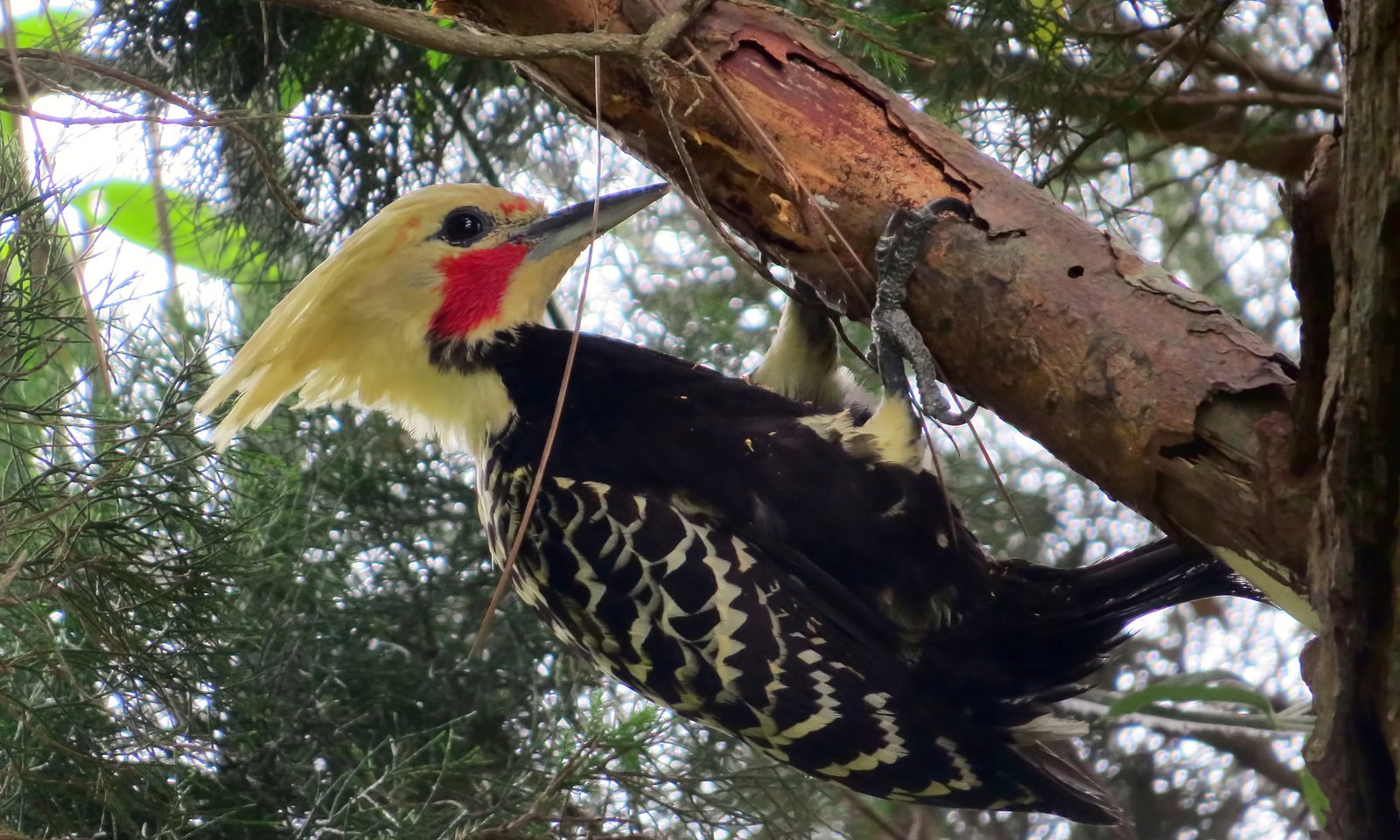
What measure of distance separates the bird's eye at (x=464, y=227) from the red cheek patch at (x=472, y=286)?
0.03 metres

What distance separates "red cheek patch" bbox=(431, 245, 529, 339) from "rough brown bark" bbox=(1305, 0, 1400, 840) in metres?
1.34

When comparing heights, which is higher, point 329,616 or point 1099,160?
point 1099,160

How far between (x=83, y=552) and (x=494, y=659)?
72 centimetres

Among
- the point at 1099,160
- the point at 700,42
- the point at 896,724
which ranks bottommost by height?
the point at 896,724

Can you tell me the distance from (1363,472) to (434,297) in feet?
4.84

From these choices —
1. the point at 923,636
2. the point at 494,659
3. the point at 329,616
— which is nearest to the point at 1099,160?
the point at 923,636

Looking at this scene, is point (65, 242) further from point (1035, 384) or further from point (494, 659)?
point (1035, 384)

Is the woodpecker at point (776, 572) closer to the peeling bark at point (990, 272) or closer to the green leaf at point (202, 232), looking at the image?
the peeling bark at point (990, 272)

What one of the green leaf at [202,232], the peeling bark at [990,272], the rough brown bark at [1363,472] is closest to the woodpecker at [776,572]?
the peeling bark at [990,272]

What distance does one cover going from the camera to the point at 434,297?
2.06 meters

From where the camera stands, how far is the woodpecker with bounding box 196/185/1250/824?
73.6 inches

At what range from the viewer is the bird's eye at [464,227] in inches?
80.8

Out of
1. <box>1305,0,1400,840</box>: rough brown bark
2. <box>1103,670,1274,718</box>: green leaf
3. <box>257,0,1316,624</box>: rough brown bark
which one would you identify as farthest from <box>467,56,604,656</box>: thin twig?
<box>1103,670,1274,718</box>: green leaf

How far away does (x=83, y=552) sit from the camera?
5.76ft
